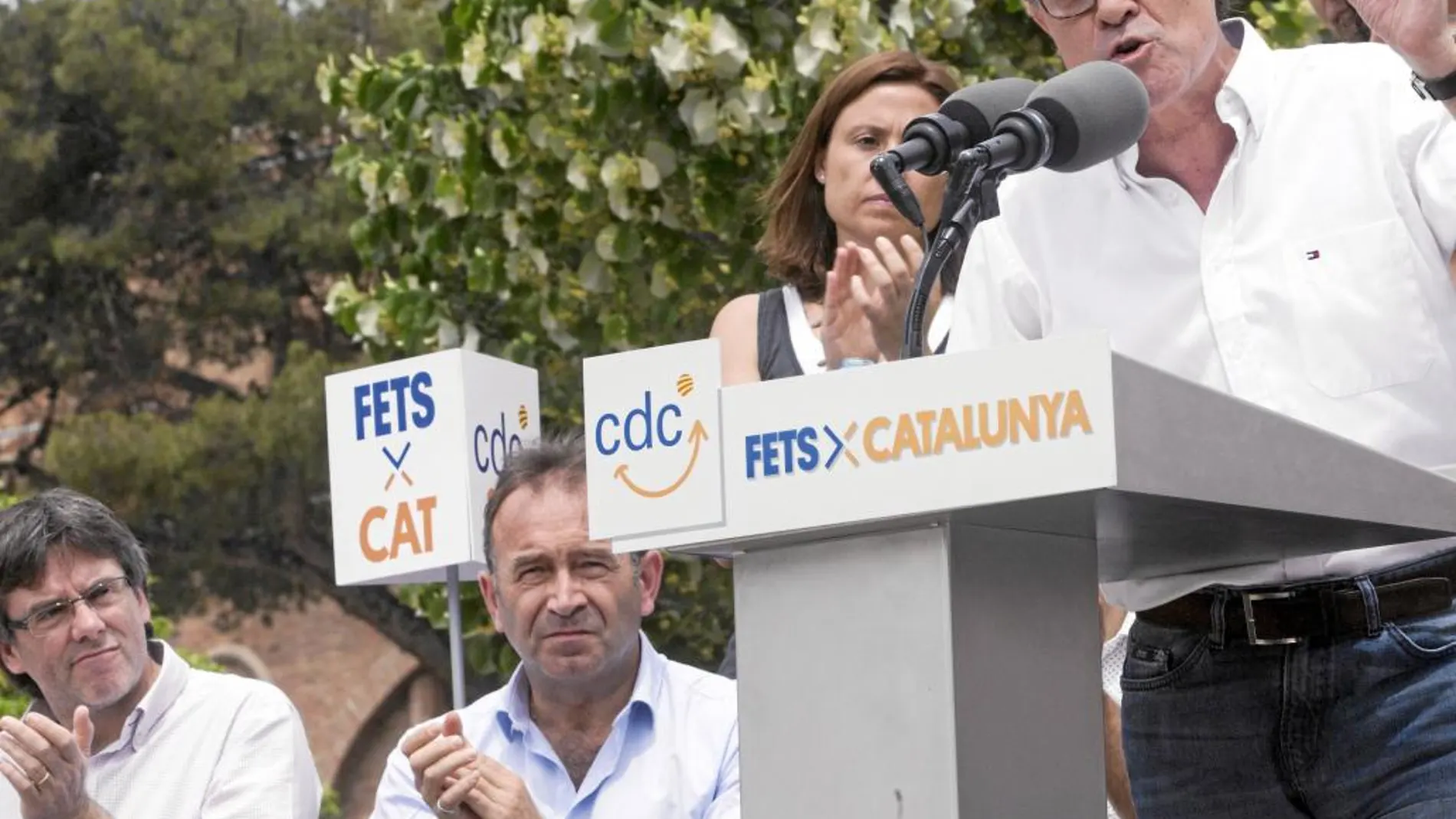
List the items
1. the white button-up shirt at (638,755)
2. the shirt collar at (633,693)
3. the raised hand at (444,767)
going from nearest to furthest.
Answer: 1. the raised hand at (444,767)
2. the white button-up shirt at (638,755)
3. the shirt collar at (633,693)

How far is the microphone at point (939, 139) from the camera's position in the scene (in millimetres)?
2707

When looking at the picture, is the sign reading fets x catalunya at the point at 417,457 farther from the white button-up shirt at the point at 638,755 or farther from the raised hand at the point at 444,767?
the raised hand at the point at 444,767

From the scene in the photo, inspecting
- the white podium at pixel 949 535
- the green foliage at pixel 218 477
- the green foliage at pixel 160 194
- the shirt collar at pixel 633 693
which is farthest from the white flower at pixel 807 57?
the green foliage at pixel 160 194

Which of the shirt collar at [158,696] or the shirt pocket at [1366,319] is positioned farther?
the shirt collar at [158,696]

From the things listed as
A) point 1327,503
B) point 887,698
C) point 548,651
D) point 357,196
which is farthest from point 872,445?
point 357,196

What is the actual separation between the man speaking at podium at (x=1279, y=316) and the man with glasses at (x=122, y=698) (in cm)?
262

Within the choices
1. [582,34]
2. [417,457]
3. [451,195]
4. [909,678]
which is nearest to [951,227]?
[909,678]

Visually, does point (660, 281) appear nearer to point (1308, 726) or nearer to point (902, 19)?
point (902, 19)

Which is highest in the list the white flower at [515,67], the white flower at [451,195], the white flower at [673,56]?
the white flower at [515,67]

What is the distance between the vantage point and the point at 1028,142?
2602mm

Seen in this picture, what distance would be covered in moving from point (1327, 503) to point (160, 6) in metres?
27.0

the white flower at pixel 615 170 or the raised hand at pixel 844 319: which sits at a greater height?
the white flower at pixel 615 170

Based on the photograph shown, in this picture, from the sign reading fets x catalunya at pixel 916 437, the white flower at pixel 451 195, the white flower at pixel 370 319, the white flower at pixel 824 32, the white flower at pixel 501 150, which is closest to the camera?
the sign reading fets x catalunya at pixel 916 437

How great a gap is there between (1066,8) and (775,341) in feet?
6.05
